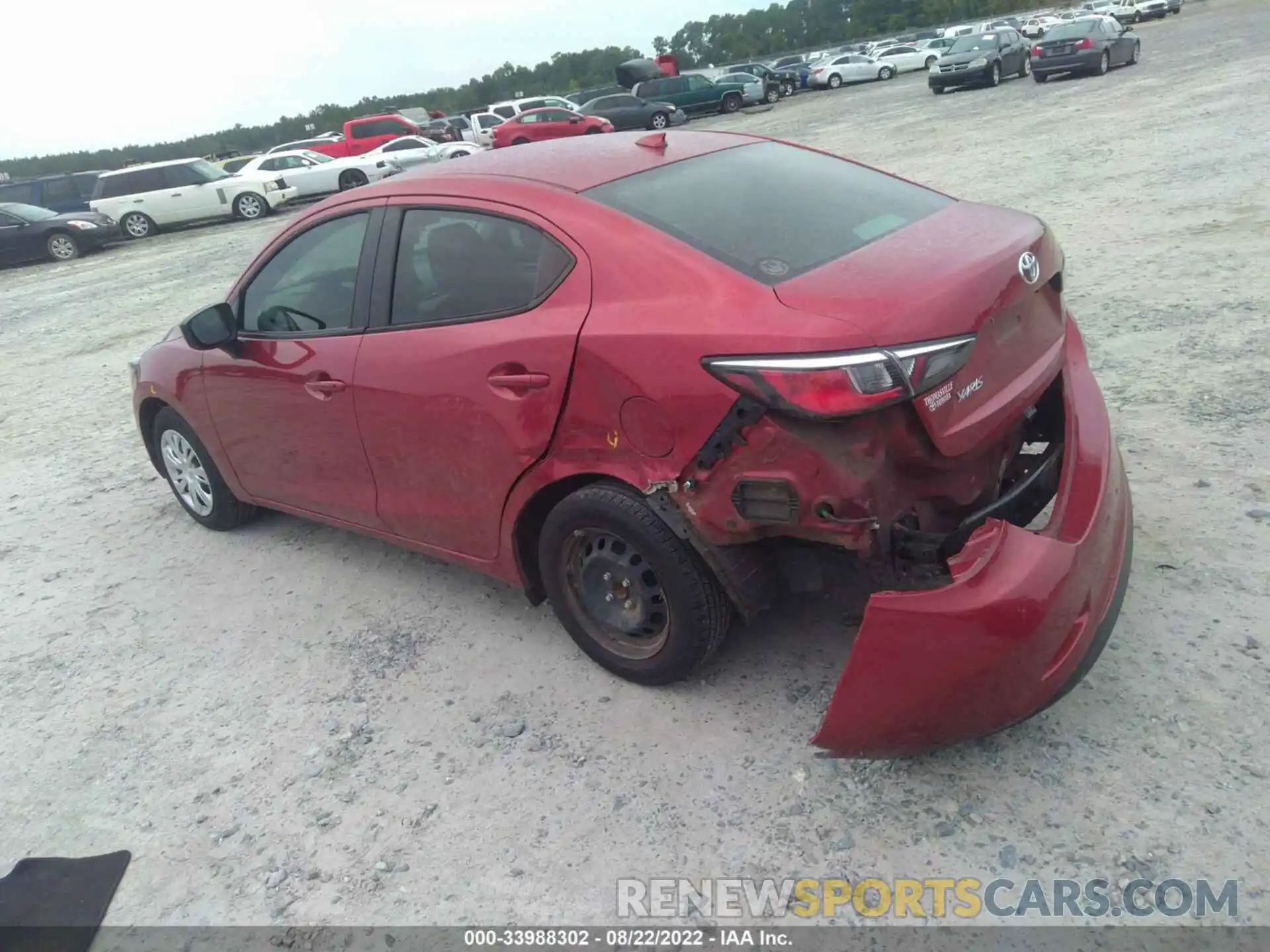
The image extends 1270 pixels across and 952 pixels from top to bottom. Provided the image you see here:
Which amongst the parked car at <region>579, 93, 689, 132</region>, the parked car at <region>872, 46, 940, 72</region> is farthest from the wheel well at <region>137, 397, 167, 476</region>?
the parked car at <region>872, 46, 940, 72</region>

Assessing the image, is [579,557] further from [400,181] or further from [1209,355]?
[1209,355]

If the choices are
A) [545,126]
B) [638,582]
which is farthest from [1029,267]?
[545,126]

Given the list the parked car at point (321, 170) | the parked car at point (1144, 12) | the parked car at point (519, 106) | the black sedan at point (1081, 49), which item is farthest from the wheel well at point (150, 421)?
the parked car at point (1144, 12)

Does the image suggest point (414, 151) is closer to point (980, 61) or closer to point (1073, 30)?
point (980, 61)

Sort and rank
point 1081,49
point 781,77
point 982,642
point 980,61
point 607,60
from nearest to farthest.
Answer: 1. point 982,642
2. point 1081,49
3. point 980,61
4. point 781,77
5. point 607,60

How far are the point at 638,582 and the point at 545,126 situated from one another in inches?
1053

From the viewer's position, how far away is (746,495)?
104 inches

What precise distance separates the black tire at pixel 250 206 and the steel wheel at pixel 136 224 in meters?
2.01

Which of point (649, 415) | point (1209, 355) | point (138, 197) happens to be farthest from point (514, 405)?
point (138, 197)

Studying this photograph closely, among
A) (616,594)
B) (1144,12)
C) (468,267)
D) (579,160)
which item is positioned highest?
(579,160)

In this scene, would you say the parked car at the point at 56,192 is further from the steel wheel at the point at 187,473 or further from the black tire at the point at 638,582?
the black tire at the point at 638,582

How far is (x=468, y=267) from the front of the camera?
331cm

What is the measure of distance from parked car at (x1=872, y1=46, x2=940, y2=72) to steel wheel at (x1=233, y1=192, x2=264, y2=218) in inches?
1123

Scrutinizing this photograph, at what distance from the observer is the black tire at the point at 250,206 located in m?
23.0
